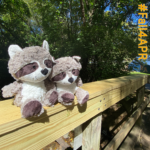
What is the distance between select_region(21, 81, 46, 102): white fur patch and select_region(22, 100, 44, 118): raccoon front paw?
8 cm

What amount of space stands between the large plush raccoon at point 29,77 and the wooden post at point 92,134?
71 cm

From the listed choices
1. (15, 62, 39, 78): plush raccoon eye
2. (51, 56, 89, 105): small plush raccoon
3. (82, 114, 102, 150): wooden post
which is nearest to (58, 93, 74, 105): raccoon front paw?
(51, 56, 89, 105): small plush raccoon

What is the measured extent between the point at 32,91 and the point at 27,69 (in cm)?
14

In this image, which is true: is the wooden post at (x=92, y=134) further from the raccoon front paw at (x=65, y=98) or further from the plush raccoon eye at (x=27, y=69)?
the plush raccoon eye at (x=27, y=69)

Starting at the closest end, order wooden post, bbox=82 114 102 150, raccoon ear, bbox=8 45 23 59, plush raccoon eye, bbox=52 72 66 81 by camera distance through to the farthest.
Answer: raccoon ear, bbox=8 45 23 59
plush raccoon eye, bbox=52 72 66 81
wooden post, bbox=82 114 102 150

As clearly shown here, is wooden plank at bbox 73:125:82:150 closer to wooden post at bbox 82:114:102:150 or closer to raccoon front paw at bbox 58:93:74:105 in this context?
wooden post at bbox 82:114:102:150

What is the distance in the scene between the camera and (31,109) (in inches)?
20.5

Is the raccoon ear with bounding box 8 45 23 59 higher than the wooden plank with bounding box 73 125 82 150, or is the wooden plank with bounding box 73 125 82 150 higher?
the raccoon ear with bounding box 8 45 23 59

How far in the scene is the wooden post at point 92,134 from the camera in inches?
46.3

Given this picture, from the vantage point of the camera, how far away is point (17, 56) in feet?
1.99

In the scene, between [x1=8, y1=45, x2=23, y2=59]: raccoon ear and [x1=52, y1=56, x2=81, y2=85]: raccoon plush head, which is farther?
[x1=52, y1=56, x2=81, y2=85]: raccoon plush head

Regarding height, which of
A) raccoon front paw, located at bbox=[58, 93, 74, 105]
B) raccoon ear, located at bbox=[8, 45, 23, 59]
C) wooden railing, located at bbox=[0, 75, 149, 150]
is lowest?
wooden railing, located at bbox=[0, 75, 149, 150]

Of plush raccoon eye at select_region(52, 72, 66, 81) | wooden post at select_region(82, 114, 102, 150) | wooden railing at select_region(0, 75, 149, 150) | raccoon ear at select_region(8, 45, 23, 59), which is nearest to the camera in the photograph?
wooden railing at select_region(0, 75, 149, 150)

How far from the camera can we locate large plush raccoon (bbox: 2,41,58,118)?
552 millimetres
